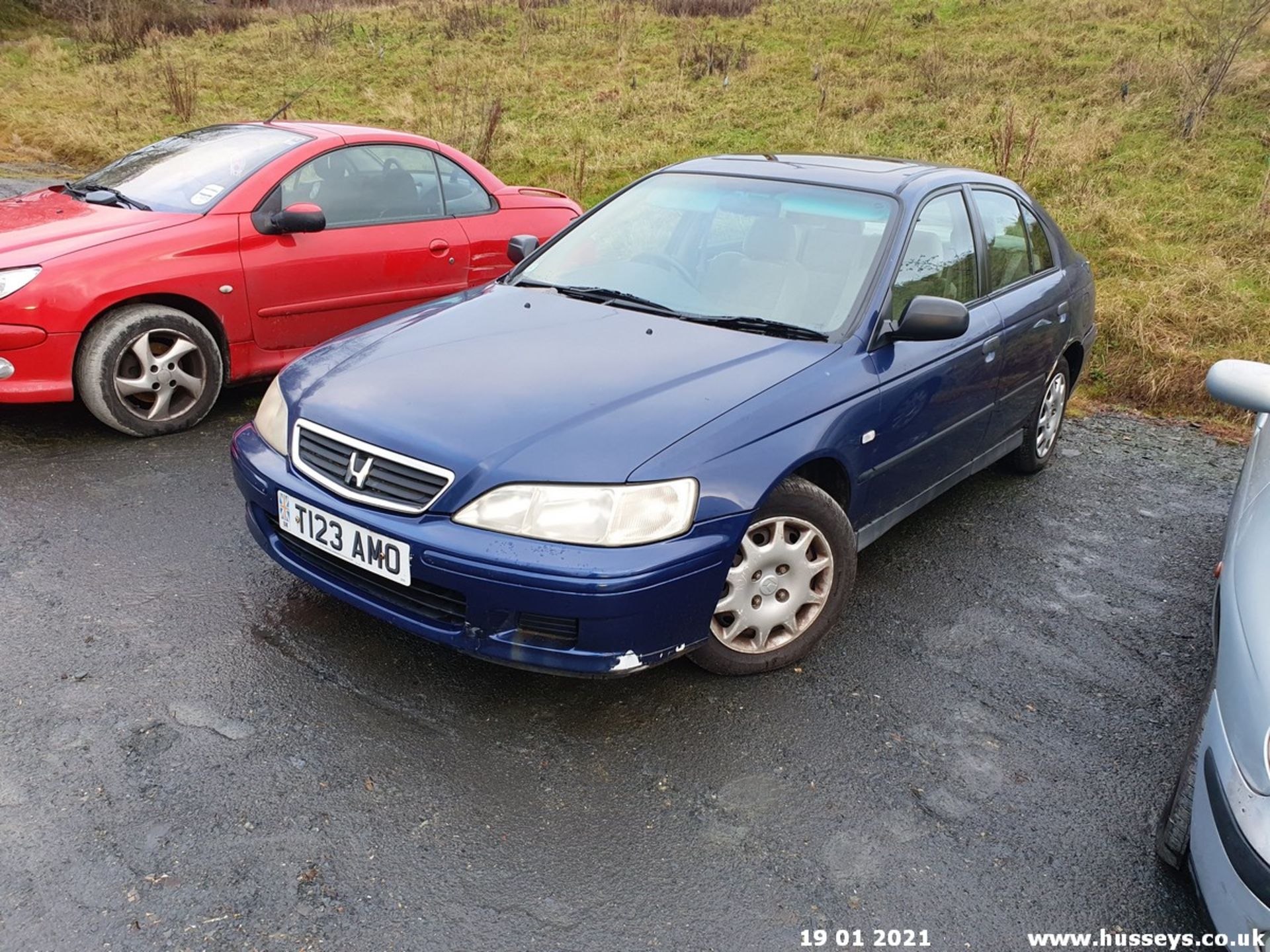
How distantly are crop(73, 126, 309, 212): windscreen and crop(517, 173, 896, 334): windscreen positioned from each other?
6.97 ft

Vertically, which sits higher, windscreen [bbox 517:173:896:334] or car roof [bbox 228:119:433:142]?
car roof [bbox 228:119:433:142]

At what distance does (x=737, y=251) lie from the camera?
12.2 feet

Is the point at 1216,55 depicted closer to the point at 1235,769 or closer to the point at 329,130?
the point at 329,130

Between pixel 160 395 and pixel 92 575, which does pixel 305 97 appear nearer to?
pixel 160 395

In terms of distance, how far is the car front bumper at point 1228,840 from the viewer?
1908mm

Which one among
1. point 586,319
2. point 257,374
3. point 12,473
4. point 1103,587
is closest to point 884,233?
point 586,319

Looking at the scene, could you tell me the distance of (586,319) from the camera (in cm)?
351

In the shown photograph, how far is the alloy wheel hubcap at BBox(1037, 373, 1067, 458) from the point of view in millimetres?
4965

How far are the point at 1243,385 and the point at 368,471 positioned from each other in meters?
2.58

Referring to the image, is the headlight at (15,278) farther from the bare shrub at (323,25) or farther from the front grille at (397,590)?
the bare shrub at (323,25)

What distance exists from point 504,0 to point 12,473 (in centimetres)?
2494

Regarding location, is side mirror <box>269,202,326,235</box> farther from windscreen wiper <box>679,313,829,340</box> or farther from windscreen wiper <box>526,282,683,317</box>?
windscreen wiper <box>679,313,829,340</box>

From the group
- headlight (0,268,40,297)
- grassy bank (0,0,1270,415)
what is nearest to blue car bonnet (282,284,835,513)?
headlight (0,268,40,297)

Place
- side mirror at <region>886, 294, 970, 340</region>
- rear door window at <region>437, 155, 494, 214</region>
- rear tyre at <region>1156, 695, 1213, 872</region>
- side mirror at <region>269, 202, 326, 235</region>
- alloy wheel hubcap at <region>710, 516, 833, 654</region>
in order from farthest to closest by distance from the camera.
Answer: rear door window at <region>437, 155, 494, 214</region>
side mirror at <region>269, 202, 326, 235</region>
side mirror at <region>886, 294, 970, 340</region>
alloy wheel hubcap at <region>710, 516, 833, 654</region>
rear tyre at <region>1156, 695, 1213, 872</region>
